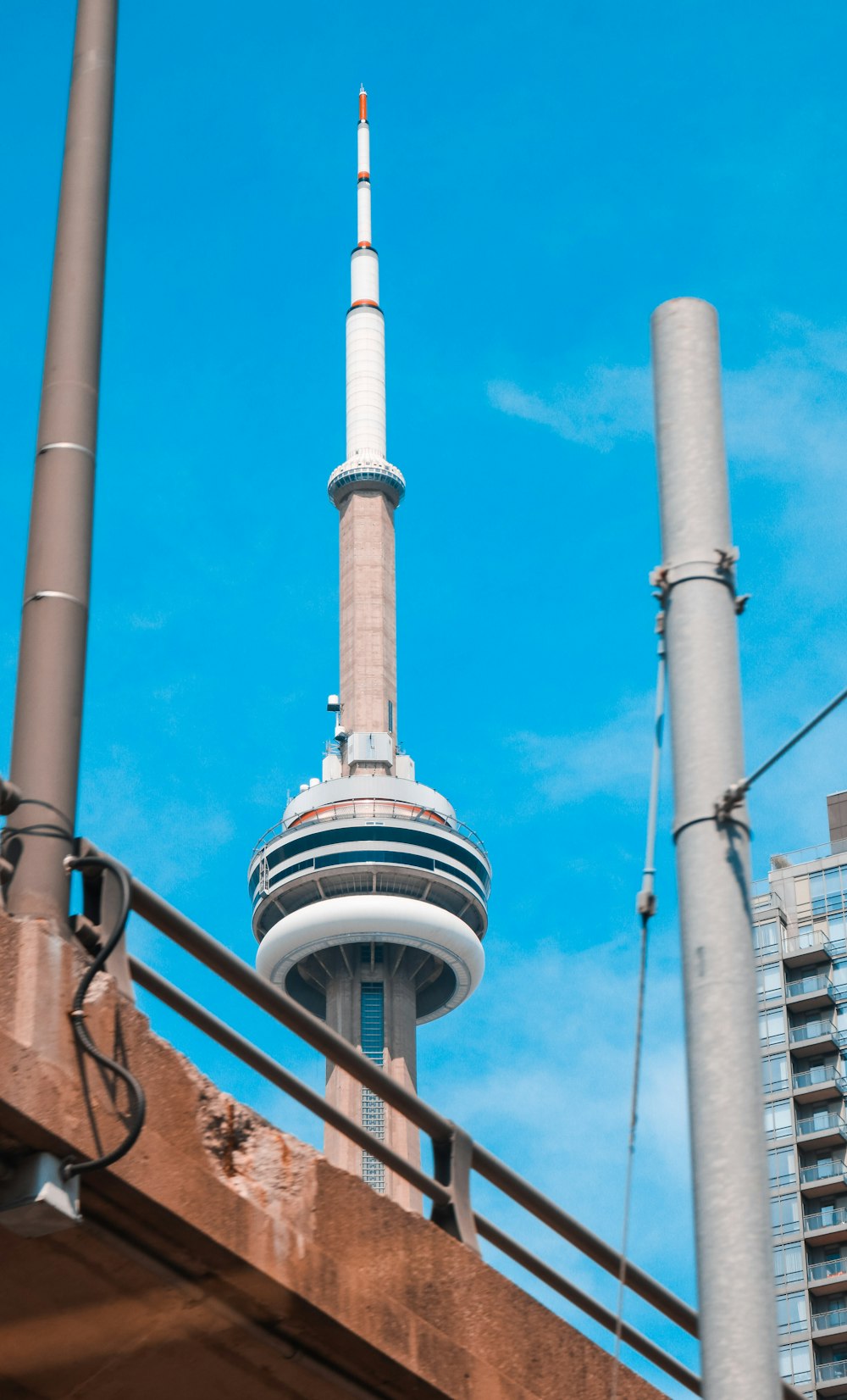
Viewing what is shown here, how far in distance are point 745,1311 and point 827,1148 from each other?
87.1 m

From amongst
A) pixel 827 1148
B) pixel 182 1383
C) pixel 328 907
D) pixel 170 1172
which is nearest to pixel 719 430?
pixel 170 1172

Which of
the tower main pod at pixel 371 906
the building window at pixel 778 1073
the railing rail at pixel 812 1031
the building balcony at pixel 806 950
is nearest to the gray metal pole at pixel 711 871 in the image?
the building window at pixel 778 1073

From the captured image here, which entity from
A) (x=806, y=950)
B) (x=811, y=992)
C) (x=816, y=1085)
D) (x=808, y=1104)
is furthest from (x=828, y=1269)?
(x=806, y=950)

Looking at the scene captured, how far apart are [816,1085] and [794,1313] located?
1046 cm

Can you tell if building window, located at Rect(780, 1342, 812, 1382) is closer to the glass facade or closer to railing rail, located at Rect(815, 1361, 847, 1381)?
the glass facade

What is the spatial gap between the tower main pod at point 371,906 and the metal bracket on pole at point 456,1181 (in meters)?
107

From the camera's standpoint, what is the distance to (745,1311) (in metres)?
5.80

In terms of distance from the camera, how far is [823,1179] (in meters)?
88.8

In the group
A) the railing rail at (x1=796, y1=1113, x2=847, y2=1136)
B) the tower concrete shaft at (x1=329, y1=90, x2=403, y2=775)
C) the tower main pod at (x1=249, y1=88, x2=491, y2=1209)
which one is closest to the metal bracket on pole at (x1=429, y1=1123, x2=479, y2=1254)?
the railing rail at (x1=796, y1=1113, x2=847, y2=1136)

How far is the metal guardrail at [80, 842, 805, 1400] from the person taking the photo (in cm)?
770

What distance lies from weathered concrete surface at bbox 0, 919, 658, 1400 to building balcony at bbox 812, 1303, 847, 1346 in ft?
262

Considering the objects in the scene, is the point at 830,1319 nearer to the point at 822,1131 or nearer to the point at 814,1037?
the point at 822,1131

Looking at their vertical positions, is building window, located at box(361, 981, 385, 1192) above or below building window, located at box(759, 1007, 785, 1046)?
above

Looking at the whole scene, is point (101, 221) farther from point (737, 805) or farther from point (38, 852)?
point (737, 805)
